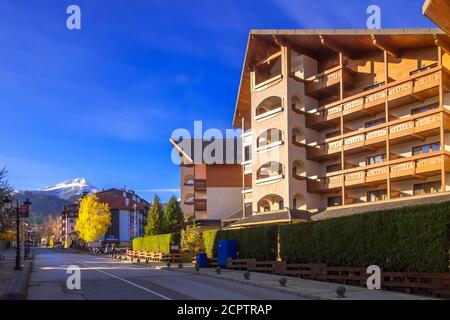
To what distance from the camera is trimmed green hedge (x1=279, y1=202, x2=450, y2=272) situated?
18641mm

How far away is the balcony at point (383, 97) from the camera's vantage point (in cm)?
3466

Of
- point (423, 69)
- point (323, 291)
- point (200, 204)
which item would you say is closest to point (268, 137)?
point (423, 69)

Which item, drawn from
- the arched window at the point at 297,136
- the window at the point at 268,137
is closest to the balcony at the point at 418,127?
the arched window at the point at 297,136

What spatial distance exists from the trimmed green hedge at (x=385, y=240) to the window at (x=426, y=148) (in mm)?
12603

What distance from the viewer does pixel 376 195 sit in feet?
132

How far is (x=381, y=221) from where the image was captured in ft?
71.6

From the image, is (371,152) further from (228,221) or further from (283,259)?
(228,221)

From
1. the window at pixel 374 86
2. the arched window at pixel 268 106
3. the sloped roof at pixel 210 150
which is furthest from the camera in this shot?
the sloped roof at pixel 210 150

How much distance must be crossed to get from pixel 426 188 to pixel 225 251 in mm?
14529

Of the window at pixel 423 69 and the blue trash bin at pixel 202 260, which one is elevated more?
the window at pixel 423 69

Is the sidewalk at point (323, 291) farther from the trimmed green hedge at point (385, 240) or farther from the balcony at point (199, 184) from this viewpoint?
the balcony at point (199, 184)

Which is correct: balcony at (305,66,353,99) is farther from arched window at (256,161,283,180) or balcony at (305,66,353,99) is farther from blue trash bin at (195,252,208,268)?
blue trash bin at (195,252,208,268)

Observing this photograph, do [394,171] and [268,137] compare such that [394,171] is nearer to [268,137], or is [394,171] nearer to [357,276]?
[268,137]

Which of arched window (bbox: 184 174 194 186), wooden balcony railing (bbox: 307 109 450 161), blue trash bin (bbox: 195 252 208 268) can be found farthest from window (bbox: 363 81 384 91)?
arched window (bbox: 184 174 194 186)
